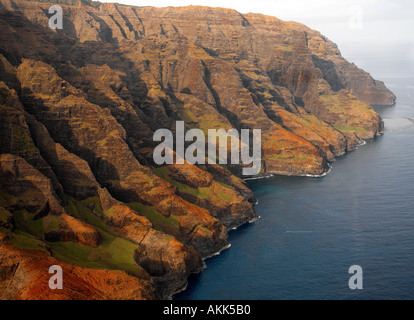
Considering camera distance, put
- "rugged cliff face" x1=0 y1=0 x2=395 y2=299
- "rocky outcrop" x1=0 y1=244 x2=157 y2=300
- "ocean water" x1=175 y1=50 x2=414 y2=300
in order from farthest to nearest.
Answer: "ocean water" x1=175 y1=50 x2=414 y2=300
"rugged cliff face" x1=0 y1=0 x2=395 y2=299
"rocky outcrop" x1=0 y1=244 x2=157 y2=300

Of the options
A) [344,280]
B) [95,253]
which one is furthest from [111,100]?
[344,280]

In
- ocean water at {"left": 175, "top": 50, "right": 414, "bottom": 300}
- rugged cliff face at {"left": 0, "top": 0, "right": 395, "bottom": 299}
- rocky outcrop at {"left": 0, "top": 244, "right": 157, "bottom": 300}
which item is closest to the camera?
rocky outcrop at {"left": 0, "top": 244, "right": 157, "bottom": 300}

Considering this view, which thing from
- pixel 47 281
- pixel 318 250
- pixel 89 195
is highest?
pixel 89 195

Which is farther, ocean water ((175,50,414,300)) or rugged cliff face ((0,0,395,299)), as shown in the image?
ocean water ((175,50,414,300))

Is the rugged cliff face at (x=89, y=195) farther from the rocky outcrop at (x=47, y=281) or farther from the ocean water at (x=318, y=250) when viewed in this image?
the ocean water at (x=318, y=250)

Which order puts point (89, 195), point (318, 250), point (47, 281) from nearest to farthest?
point (47, 281), point (89, 195), point (318, 250)

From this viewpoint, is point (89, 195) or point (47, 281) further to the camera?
point (89, 195)

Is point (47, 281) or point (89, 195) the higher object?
point (89, 195)

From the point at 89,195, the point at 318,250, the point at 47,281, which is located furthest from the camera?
the point at 318,250

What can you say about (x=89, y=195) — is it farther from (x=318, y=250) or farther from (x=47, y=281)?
(x=318, y=250)

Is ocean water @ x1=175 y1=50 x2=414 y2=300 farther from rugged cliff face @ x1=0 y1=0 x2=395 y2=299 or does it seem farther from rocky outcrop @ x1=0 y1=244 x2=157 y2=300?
rocky outcrop @ x1=0 y1=244 x2=157 y2=300

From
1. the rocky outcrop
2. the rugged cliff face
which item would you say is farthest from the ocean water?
the rocky outcrop

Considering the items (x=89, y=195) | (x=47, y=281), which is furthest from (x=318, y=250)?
(x=47, y=281)
